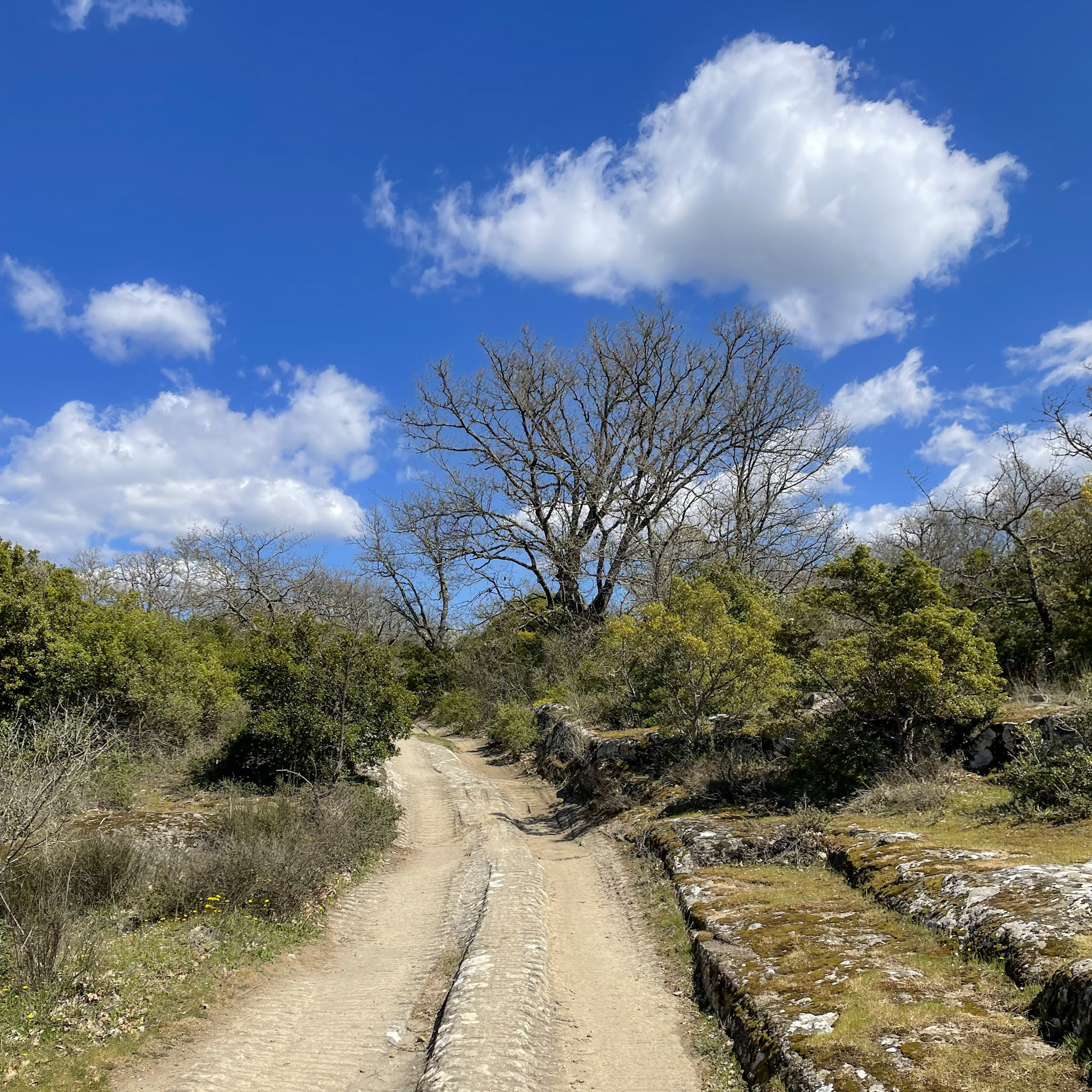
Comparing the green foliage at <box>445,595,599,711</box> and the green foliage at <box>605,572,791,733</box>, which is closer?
the green foliage at <box>605,572,791,733</box>

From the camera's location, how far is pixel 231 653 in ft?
75.4

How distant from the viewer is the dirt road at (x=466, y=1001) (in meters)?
5.52

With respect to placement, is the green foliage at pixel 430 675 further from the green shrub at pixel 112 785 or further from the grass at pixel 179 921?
the grass at pixel 179 921

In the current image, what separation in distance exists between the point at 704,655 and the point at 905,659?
3.82 m

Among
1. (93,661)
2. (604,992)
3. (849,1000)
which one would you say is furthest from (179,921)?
(93,661)

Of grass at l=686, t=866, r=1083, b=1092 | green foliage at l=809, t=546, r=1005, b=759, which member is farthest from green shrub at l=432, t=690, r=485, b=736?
grass at l=686, t=866, r=1083, b=1092

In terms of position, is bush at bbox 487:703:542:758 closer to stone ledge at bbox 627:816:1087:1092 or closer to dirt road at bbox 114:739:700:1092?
dirt road at bbox 114:739:700:1092

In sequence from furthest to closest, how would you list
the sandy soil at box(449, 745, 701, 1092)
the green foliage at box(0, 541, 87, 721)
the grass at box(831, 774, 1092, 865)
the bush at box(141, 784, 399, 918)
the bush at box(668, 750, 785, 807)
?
the green foliage at box(0, 541, 87, 721) < the bush at box(668, 750, 785, 807) < the bush at box(141, 784, 399, 918) < the grass at box(831, 774, 1092, 865) < the sandy soil at box(449, 745, 701, 1092)

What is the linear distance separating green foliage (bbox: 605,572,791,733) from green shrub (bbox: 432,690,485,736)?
17406 mm

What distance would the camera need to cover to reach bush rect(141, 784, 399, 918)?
882cm

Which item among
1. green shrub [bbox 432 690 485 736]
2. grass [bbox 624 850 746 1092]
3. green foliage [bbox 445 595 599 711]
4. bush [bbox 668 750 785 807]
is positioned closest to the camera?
grass [bbox 624 850 746 1092]

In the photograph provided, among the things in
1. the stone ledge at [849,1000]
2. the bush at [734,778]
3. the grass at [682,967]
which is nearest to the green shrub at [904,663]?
the bush at [734,778]

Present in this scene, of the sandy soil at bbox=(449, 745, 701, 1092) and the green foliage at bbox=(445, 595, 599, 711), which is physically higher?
the green foliage at bbox=(445, 595, 599, 711)

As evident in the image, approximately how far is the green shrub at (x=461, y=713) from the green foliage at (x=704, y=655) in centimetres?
1741
